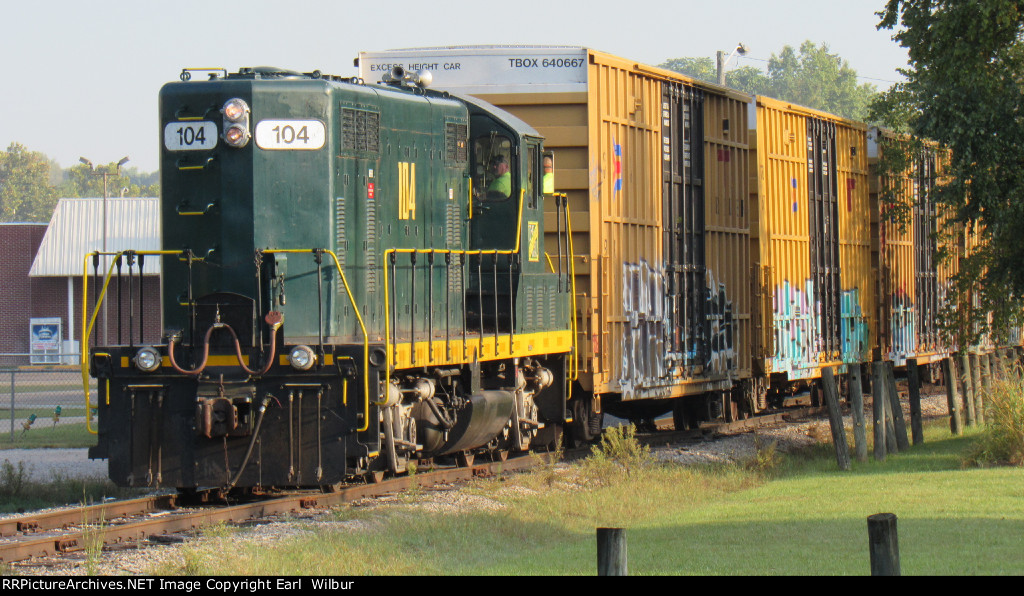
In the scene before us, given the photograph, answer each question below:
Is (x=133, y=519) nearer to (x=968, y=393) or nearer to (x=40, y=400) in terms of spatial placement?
(x=968, y=393)

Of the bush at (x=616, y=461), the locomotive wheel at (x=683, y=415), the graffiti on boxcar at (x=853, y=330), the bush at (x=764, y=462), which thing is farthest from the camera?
the graffiti on boxcar at (x=853, y=330)

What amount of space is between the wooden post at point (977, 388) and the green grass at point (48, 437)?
13.3 m

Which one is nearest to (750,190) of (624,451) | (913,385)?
(913,385)

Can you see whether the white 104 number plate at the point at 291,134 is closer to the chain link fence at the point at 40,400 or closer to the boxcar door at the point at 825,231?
the chain link fence at the point at 40,400

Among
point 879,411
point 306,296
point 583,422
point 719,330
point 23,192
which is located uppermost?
point 23,192

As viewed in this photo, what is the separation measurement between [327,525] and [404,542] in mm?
1036

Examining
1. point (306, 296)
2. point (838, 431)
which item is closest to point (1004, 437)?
point (838, 431)

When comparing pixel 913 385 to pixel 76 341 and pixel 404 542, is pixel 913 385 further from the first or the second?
pixel 76 341

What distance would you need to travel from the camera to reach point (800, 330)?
20.6m

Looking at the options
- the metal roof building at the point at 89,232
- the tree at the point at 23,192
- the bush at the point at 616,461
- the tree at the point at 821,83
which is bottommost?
the bush at the point at 616,461

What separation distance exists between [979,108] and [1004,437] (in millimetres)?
4713

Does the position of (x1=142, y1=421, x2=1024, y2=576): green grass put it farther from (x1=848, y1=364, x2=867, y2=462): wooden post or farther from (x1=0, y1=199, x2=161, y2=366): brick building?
(x1=0, y1=199, x2=161, y2=366): brick building

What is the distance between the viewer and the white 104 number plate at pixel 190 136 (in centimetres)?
1119

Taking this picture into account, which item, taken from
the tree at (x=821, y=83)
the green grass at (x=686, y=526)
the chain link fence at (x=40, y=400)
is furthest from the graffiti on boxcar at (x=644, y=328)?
the tree at (x=821, y=83)
